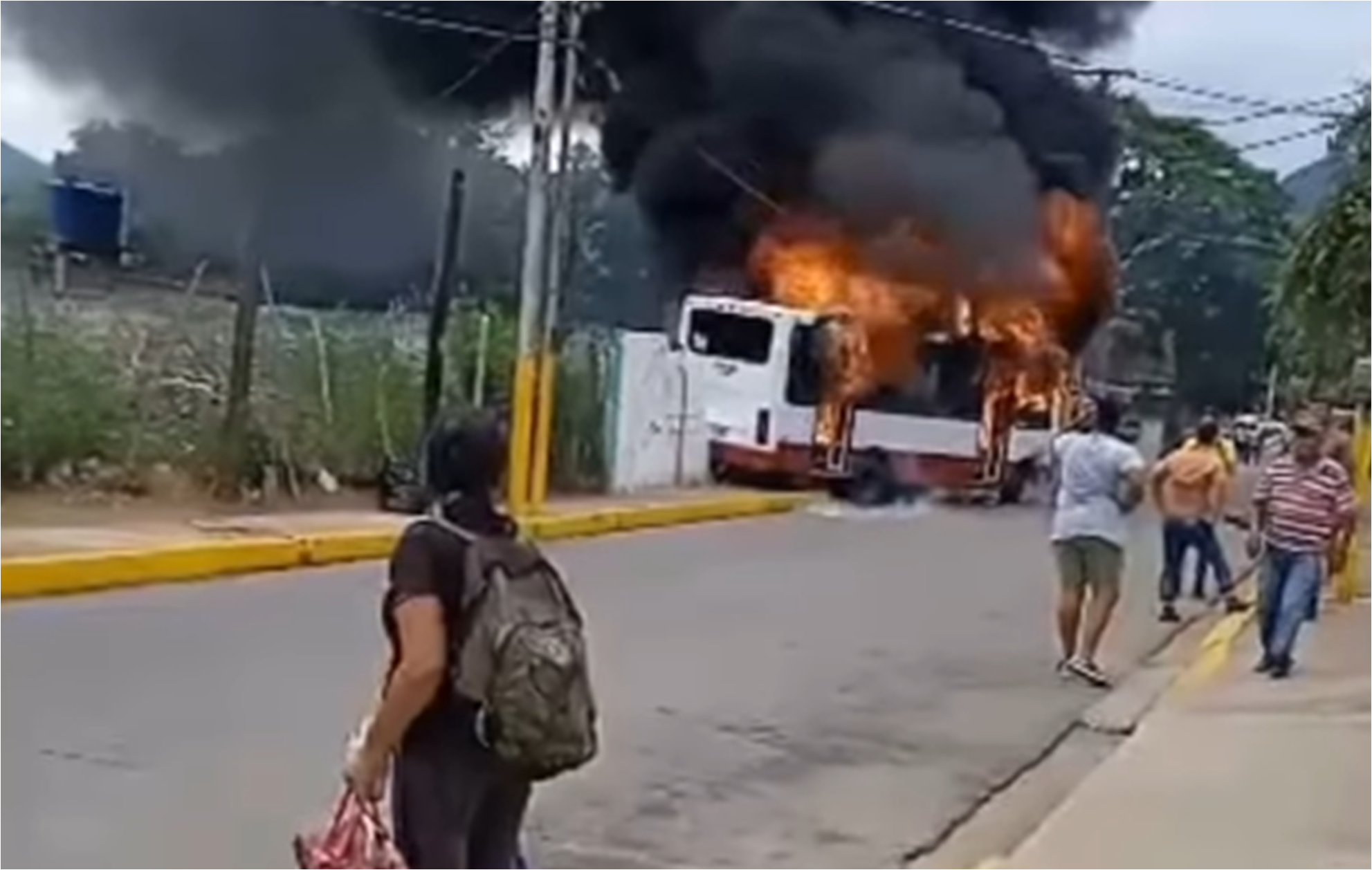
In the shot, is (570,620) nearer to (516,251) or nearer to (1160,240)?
(516,251)

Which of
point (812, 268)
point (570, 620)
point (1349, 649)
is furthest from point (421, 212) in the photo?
point (1349, 649)

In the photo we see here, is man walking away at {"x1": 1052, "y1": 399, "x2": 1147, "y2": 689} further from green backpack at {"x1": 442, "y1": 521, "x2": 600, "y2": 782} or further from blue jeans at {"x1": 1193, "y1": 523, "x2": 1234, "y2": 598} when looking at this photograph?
green backpack at {"x1": 442, "y1": 521, "x2": 600, "y2": 782}

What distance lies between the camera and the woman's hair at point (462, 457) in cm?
308

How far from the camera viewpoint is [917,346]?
2744 millimetres

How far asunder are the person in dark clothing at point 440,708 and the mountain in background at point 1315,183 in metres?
0.95

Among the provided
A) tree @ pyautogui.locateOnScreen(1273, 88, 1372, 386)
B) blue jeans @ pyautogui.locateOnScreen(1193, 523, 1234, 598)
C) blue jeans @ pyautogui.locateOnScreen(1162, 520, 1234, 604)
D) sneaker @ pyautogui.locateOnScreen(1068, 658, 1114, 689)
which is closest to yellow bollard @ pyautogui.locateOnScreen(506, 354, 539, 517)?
tree @ pyautogui.locateOnScreen(1273, 88, 1372, 386)

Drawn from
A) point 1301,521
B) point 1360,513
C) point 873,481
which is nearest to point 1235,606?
point 1360,513

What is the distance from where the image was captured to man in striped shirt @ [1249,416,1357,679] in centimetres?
342

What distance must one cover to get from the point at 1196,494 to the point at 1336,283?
0.79m

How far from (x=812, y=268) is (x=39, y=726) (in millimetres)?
4196

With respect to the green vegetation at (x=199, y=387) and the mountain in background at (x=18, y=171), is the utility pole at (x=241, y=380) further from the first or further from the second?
the mountain in background at (x=18, y=171)

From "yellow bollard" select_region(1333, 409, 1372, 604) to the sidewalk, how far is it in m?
0.51

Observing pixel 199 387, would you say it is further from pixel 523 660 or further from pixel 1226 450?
pixel 1226 450

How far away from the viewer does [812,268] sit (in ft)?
8.98
